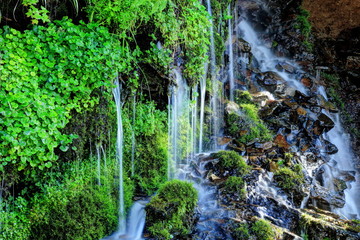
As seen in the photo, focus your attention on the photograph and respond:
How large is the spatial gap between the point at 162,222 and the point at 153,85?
113 inches

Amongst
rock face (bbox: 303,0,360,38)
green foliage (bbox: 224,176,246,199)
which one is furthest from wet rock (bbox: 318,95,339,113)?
green foliage (bbox: 224,176,246,199)

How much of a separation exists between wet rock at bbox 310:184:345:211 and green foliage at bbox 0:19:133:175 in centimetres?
522

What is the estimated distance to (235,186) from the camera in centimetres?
611

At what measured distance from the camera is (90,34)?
4.66 metres

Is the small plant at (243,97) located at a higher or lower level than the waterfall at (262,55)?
lower

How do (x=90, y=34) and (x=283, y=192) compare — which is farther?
(x=283, y=192)

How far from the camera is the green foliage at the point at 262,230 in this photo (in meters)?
4.88

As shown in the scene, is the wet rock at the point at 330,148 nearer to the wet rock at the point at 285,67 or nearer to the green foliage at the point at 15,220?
the wet rock at the point at 285,67

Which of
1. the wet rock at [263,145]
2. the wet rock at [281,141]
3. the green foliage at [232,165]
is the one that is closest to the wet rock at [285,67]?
the wet rock at [281,141]

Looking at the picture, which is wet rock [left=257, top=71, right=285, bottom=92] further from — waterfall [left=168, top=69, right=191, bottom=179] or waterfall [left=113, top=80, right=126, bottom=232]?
waterfall [left=113, top=80, right=126, bottom=232]

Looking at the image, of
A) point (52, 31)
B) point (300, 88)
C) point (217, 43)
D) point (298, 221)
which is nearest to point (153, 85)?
point (52, 31)

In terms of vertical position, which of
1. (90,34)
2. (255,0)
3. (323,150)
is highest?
(255,0)

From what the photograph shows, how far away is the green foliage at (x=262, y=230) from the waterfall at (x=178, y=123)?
85.2 inches

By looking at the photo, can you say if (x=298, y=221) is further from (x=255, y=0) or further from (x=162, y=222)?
(x=255, y=0)
